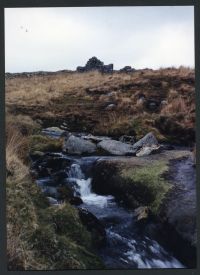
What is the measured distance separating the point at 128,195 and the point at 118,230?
474 millimetres

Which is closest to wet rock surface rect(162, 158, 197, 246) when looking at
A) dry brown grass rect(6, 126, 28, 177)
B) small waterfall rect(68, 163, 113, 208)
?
small waterfall rect(68, 163, 113, 208)

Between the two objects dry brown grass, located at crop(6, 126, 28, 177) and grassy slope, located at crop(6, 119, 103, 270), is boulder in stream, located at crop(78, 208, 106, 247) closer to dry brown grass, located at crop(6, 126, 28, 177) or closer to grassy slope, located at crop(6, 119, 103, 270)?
grassy slope, located at crop(6, 119, 103, 270)

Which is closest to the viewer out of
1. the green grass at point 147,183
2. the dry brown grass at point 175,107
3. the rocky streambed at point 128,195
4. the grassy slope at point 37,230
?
the grassy slope at point 37,230

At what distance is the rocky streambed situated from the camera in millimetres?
6980

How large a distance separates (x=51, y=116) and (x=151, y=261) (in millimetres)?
2314

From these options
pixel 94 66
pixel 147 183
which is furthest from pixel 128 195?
pixel 94 66

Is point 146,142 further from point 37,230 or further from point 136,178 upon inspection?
point 37,230

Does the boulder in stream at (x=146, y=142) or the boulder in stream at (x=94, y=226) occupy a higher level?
the boulder in stream at (x=146, y=142)

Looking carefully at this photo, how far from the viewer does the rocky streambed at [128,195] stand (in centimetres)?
698

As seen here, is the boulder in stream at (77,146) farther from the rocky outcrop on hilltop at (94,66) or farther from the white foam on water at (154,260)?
the white foam on water at (154,260)

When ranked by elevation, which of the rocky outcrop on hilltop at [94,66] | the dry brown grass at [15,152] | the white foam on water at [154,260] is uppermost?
the rocky outcrop on hilltop at [94,66]

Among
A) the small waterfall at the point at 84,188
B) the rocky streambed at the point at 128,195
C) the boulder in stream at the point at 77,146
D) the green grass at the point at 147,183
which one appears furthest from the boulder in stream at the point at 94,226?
the boulder in stream at the point at 77,146

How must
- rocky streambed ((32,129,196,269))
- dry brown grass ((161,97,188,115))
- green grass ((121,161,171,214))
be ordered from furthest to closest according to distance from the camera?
dry brown grass ((161,97,188,115)), green grass ((121,161,171,214)), rocky streambed ((32,129,196,269))

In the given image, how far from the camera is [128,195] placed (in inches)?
282
